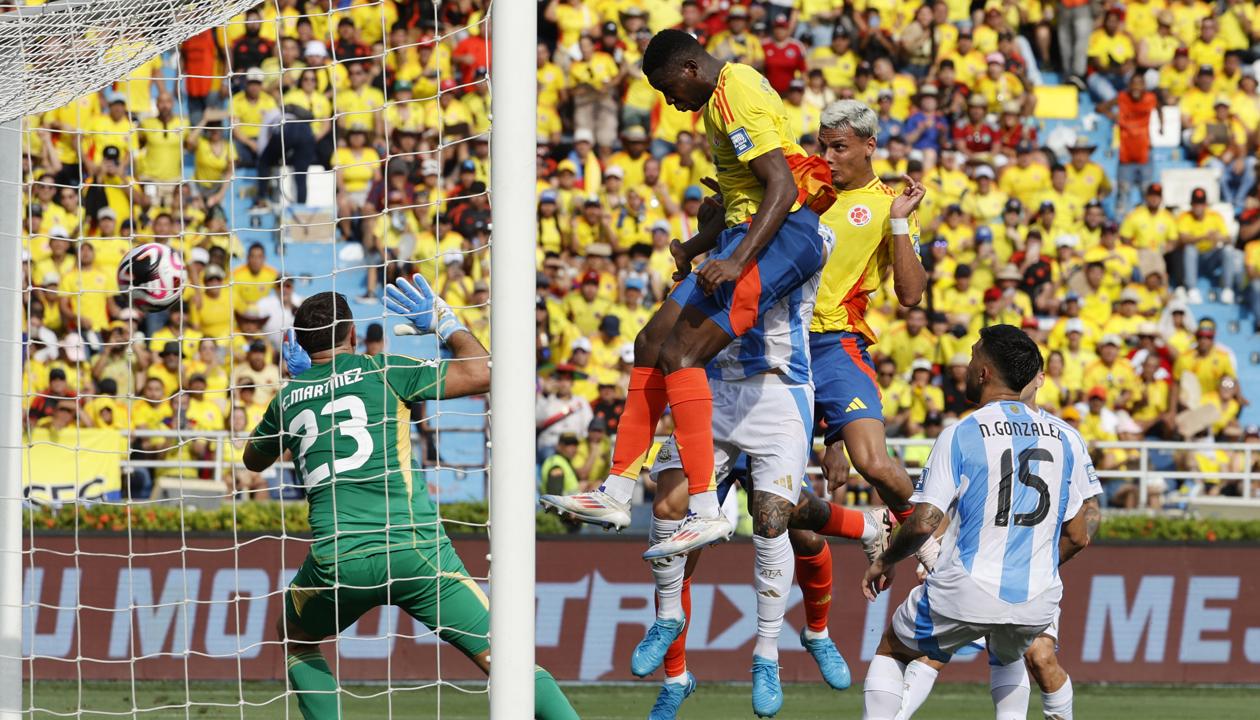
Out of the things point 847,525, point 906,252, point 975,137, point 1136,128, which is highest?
point 1136,128

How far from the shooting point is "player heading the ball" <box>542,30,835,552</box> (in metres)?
7.55

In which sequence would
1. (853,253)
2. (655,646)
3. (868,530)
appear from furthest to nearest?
(868,530) → (853,253) → (655,646)

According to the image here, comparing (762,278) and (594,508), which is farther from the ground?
(762,278)

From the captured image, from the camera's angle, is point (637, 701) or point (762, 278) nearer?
point (762, 278)

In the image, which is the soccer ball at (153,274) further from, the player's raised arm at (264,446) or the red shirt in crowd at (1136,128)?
the red shirt in crowd at (1136,128)

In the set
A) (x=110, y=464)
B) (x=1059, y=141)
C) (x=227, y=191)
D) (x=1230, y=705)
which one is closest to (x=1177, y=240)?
(x=1059, y=141)

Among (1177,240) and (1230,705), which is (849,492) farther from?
(1177,240)

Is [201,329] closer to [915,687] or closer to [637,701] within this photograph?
[637,701]

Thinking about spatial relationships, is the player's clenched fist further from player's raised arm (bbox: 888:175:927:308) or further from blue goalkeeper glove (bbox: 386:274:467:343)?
blue goalkeeper glove (bbox: 386:274:467:343)

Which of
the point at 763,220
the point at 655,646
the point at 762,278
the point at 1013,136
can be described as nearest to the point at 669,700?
the point at 655,646

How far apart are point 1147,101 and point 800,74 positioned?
4321 mm

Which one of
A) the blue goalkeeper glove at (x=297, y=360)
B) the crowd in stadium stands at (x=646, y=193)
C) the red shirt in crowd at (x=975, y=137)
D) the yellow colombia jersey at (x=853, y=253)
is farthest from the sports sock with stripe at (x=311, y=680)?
the red shirt in crowd at (x=975, y=137)

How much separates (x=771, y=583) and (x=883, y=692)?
76 cm

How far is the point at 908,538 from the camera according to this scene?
7.75m
